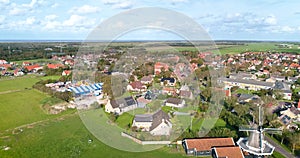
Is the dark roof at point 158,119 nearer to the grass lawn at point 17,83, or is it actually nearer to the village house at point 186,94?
→ the village house at point 186,94

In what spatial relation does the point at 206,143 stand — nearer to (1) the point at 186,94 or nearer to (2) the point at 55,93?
(1) the point at 186,94

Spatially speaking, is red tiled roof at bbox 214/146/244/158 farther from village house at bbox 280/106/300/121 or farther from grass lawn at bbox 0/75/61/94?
grass lawn at bbox 0/75/61/94

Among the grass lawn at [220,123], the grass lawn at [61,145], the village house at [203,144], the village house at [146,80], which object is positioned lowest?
the grass lawn at [61,145]

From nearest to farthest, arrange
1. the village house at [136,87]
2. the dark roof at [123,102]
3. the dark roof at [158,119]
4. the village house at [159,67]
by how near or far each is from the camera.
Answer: the dark roof at [158,119]
the dark roof at [123,102]
the village house at [136,87]
the village house at [159,67]

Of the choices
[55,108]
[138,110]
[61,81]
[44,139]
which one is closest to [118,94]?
[138,110]

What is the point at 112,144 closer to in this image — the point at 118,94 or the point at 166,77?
the point at 118,94

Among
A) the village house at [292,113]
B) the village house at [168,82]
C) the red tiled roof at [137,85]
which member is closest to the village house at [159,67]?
the village house at [168,82]
